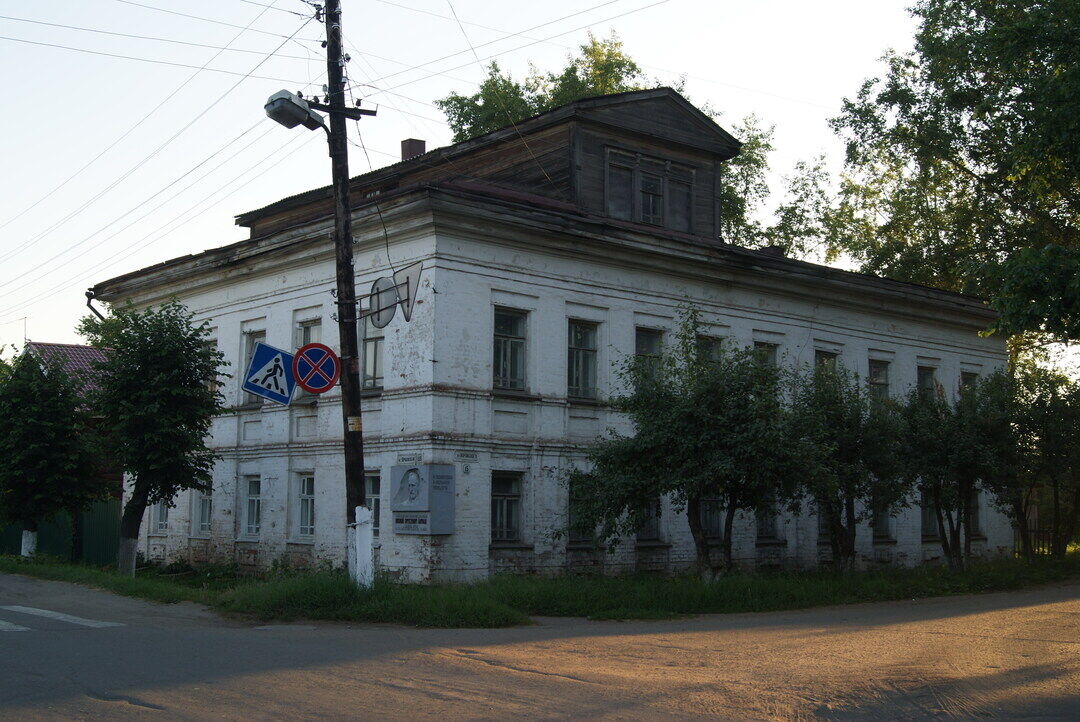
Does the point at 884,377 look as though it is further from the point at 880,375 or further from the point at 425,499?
the point at 425,499

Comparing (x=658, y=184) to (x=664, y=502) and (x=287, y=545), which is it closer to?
(x=664, y=502)

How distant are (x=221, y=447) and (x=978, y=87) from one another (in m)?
24.3

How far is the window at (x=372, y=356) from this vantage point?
2220 centimetres

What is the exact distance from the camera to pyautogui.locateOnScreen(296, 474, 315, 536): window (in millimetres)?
23781

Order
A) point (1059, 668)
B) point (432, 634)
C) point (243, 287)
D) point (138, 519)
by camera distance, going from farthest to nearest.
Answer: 1. point (243, 287)
2. point (138, 519)
3. point (432, 634)
4. point (1059, 668)

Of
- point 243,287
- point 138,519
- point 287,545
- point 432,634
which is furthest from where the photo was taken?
point 243,287

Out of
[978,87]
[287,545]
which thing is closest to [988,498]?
[978,87]

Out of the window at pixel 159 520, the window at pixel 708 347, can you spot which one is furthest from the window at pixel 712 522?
the window at pixel 159 520

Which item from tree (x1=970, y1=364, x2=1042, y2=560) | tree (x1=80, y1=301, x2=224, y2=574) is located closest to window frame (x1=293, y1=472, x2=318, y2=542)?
tree (x1=80, y1=301, x2=224, y2=574)

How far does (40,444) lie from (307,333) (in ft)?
21.3

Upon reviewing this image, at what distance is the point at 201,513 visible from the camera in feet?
89.2

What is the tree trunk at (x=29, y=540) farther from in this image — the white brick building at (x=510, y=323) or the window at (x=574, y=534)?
the window at (x=574, y=534)

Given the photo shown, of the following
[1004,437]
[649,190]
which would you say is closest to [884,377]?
[1004,437]

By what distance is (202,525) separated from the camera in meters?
27.0
